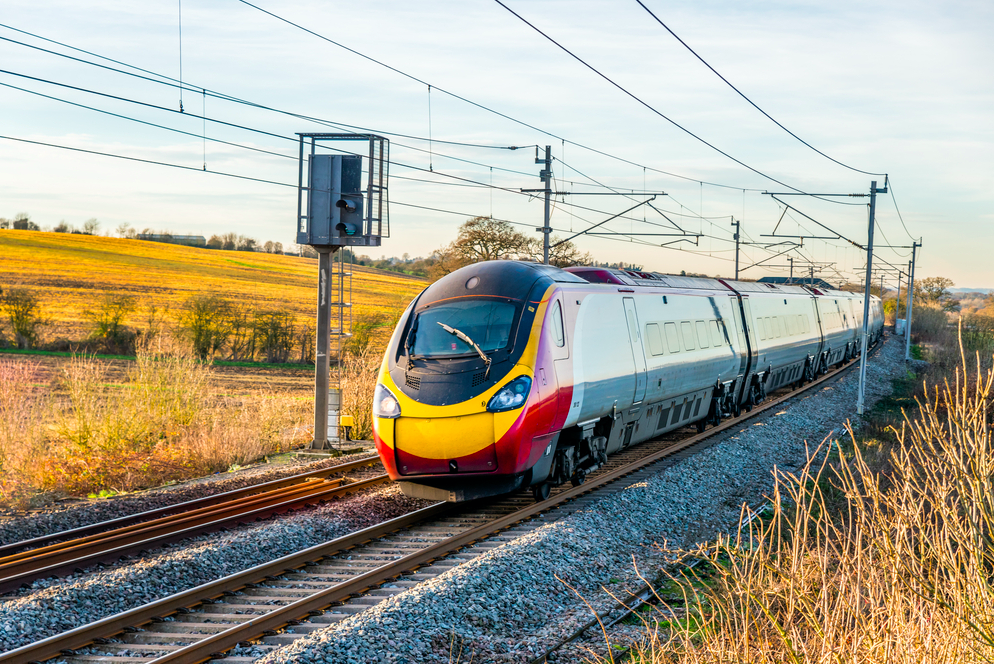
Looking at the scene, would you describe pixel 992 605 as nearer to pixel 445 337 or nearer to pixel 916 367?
pixel 445 337

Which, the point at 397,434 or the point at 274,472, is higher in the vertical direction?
the point at 397,434

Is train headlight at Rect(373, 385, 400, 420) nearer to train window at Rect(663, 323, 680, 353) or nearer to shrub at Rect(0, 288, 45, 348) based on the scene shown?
train window at Rect(663, 323, 680, 353)

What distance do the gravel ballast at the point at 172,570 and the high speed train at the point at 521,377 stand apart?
3.35ft

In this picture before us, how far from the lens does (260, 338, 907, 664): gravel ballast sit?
6.71m

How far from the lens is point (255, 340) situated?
132ft

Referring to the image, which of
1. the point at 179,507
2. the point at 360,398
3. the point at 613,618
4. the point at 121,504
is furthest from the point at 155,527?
the point at 360,398

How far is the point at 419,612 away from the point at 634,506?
17.3ft

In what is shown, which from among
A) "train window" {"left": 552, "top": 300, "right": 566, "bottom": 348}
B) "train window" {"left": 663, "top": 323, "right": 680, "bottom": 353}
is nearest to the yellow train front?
"train window" {"left": 552, "top": 300, "right": 566, "bottom": 348}

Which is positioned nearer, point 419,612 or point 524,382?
point 419,612

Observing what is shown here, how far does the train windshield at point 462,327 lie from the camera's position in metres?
10.7

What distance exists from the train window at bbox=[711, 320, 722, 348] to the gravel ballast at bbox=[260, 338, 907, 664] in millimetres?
2280

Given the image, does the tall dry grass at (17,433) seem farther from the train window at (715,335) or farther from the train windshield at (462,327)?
the train window at (715,335)

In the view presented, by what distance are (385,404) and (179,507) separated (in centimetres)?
312

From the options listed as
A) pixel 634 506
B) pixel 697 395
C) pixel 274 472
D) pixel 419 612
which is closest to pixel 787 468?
→ pixel 697 395
